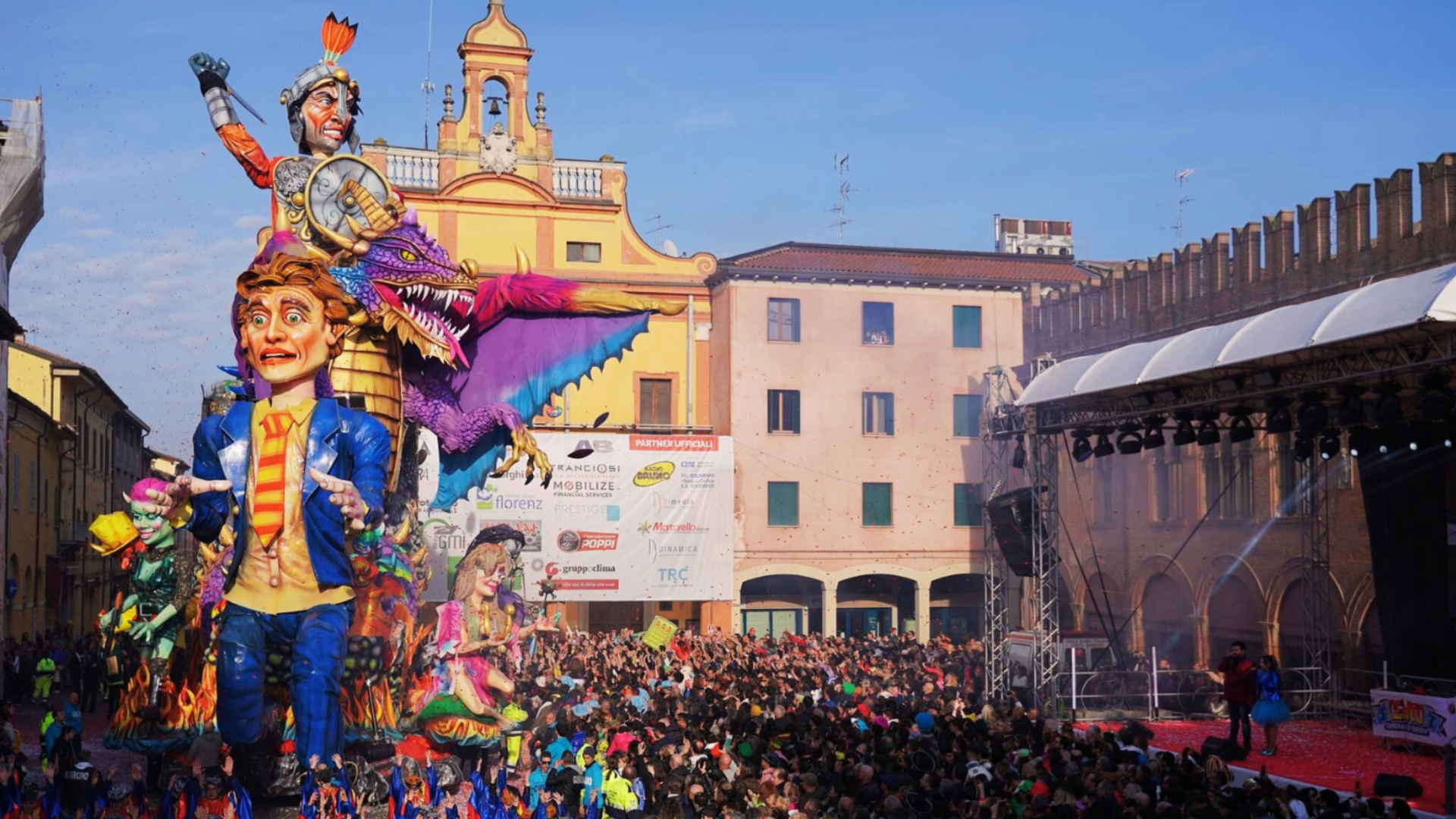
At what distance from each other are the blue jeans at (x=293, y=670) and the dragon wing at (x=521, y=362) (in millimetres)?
5404

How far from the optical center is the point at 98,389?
48.5m

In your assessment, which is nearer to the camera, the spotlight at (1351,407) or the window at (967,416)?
the spotlight at (1351,407)

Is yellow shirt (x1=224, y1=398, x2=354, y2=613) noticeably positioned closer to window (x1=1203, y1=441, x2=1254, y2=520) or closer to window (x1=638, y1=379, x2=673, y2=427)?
window (x1=1203, y1=441, x2=1254, y2=520)

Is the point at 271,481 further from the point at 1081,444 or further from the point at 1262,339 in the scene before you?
the point at 1081,444

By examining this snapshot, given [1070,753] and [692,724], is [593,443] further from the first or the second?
[1070,753]

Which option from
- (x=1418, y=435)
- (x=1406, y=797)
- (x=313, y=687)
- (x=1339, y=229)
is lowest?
(x=1406, y=797)

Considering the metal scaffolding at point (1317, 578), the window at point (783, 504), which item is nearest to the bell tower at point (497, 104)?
the window at point (783, 504)

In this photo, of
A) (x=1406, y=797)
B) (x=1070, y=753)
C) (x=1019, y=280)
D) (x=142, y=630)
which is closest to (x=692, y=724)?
(x=1070, y=753)

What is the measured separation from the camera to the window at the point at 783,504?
37844 millimetres

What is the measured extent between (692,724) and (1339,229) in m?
16.8

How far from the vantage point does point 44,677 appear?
25.3m

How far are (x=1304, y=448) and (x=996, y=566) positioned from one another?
355 inches

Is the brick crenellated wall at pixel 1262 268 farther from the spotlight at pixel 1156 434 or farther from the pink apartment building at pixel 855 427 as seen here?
the spotlight at pixel 1156 434

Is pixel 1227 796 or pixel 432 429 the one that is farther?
pixel 432 429
